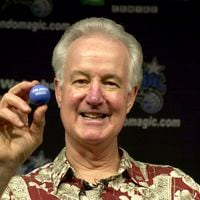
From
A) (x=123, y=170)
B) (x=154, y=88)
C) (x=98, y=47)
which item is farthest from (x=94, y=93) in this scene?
(x=154, y=88)

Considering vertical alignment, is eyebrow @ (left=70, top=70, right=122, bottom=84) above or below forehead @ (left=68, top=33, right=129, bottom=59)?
below

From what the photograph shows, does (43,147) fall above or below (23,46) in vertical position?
below

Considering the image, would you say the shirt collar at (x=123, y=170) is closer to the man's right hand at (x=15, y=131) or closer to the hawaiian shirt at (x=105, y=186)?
the hawaiian shirt at (x=105, y=186)

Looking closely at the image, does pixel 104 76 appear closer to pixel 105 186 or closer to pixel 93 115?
pixel 93 115

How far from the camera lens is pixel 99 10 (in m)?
2.78

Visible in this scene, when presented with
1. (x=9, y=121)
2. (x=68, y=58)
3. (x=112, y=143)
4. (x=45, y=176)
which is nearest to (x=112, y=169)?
(x=112, y=143)

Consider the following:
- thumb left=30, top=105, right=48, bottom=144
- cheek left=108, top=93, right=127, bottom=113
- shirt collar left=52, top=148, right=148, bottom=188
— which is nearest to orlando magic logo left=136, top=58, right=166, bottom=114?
shirt collar left=52, top=148, right=148, bottom=188

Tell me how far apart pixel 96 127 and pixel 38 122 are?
0.88 feet

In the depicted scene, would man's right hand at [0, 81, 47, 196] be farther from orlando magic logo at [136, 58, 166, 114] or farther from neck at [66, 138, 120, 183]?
orlando magic logo at [136, 58, 166, 114]

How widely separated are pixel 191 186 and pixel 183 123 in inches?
40.1

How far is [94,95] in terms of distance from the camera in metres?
1.68

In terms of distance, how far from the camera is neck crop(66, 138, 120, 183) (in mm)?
1797

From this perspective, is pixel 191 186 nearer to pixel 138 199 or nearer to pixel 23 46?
pixel 138 199

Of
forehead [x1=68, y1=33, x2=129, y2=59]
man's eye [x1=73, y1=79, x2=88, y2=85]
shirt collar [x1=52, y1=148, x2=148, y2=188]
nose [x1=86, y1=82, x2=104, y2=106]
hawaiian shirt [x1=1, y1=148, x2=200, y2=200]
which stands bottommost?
hawaiian shirt [x1=1, y1=148, x2=200, y2=200]
